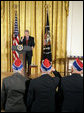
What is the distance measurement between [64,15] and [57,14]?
303 mm

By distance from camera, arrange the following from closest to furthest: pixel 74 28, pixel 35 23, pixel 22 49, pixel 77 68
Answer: pixel 77 68 → pixel 22 49 → pixel 35 23 → pixel 74 28

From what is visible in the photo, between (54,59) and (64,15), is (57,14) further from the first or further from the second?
(54,59)

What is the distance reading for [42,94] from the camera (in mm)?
3244

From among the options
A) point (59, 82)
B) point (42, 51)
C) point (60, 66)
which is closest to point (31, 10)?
point (42, 51)

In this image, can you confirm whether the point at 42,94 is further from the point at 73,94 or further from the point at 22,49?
the point at 22,49

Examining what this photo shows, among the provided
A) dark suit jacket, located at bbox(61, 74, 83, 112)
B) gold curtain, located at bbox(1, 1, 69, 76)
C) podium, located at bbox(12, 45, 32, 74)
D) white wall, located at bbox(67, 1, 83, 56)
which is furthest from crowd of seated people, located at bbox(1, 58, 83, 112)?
white wall, located at bbox(67, 1, 83, 56)

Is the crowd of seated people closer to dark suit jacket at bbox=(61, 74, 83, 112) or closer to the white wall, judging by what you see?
dark suit jacket at bbox=(61, 74, 83, 112)

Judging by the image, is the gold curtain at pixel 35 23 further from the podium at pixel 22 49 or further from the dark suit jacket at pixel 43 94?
the dark suit jacket at pixel 43 94

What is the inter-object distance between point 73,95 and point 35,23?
5966mm

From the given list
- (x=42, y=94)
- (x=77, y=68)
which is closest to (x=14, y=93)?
(x=42, y=94)

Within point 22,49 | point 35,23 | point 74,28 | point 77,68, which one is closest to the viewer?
point 77,68

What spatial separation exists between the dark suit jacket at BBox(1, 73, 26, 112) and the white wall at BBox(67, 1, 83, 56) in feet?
19.5

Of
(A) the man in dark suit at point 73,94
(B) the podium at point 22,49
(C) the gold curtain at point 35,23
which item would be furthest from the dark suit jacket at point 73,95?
(C) the gold curtain at point 35,23

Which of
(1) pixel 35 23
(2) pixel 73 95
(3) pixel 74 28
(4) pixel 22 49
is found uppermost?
(1) pixel 35 23
